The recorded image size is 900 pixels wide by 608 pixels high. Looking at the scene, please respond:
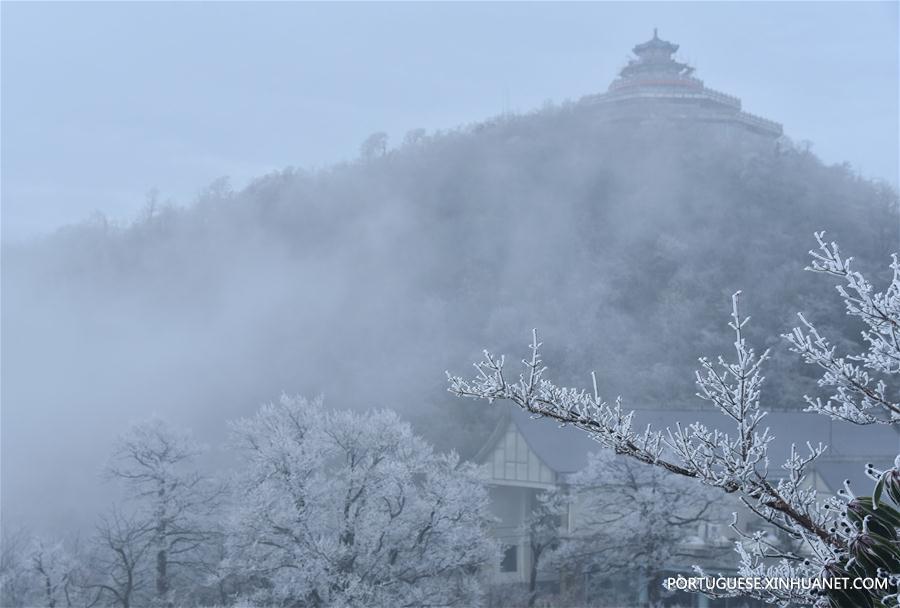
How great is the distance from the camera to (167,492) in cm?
2350

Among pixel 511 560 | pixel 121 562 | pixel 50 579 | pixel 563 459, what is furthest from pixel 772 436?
pixel 511 560

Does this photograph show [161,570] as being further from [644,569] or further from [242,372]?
[242,372]

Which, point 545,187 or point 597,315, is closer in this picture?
point 597,315

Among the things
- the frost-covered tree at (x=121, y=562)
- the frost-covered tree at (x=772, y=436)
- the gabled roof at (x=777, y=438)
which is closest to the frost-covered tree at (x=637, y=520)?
the gabled roof at (x=777, y=438)

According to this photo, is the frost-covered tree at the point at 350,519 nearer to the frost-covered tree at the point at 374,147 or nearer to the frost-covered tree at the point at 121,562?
the frost-covered tree at the point at 121,562

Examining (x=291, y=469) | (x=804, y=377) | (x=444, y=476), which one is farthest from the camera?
(x=804, y=377)

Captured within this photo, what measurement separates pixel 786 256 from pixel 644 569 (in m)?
42.9

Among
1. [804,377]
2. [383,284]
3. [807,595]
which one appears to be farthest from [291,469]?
[383,284]

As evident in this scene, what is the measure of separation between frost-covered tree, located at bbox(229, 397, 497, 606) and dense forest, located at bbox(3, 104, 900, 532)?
1743 cm

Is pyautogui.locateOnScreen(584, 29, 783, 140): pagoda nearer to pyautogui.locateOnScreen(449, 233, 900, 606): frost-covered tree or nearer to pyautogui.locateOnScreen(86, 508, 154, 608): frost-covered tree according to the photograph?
pyautogui.locateOnScreen(86, 508, 154, 608): frost-covered tree

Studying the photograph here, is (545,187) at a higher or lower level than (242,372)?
higher

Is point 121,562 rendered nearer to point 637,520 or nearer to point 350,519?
point 350,519

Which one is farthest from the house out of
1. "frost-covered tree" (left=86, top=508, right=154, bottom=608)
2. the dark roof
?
"frost-covered tree" (left=86, top=508, right=154, bottom=608)

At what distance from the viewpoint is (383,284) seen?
214 ft
